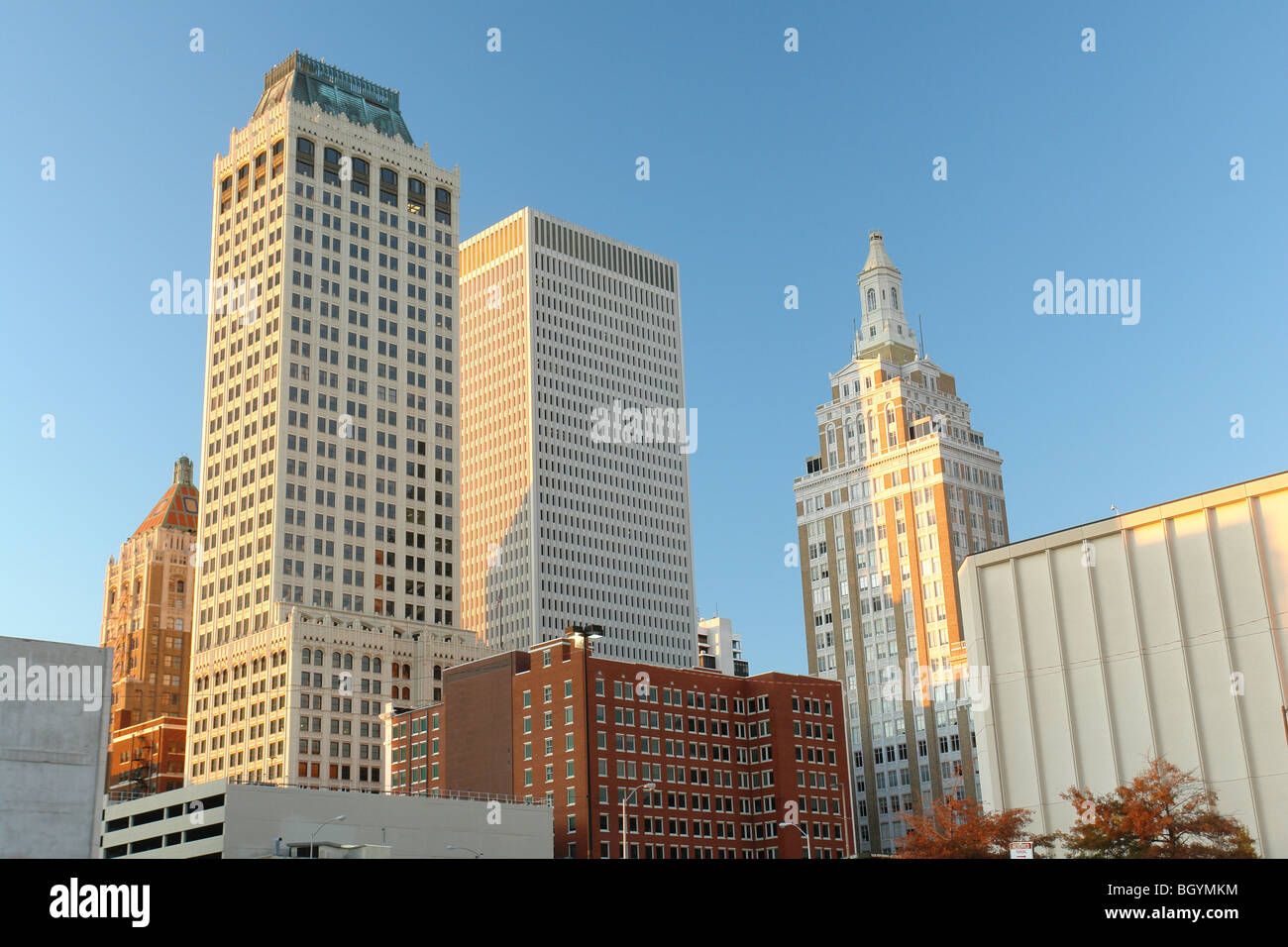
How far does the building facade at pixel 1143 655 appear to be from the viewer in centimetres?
5434

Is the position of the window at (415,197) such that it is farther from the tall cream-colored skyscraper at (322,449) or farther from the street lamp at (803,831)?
the street lamp at (803,831)

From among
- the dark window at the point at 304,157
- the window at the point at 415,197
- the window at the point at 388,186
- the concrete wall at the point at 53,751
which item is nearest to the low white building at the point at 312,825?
the concrete wall at the point at 53,751

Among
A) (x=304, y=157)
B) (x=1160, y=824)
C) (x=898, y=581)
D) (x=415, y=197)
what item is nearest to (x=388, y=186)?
(x=415, y=197)

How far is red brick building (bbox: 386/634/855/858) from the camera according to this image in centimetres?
13412

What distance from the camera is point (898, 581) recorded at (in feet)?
598

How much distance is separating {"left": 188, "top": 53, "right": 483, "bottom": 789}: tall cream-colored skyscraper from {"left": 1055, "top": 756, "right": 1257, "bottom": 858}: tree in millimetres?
116672

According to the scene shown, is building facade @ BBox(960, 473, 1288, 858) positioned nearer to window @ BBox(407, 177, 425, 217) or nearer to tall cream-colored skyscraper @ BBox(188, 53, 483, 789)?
tall cream-colored skyscraper @ BBox(188, 53, 483, 789)

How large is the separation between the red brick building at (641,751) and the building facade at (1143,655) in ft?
230

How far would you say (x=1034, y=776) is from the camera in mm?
60500

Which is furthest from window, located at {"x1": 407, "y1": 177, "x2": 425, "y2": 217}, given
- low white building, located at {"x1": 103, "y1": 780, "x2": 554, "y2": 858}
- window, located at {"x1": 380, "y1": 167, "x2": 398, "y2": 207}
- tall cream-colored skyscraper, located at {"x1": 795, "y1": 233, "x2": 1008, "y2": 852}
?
low white building, located at {"x1": 103, "y1": 780, "x2": 554, "y2": 858}

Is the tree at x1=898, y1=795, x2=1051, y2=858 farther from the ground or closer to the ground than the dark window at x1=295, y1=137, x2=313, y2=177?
closer to the ground
